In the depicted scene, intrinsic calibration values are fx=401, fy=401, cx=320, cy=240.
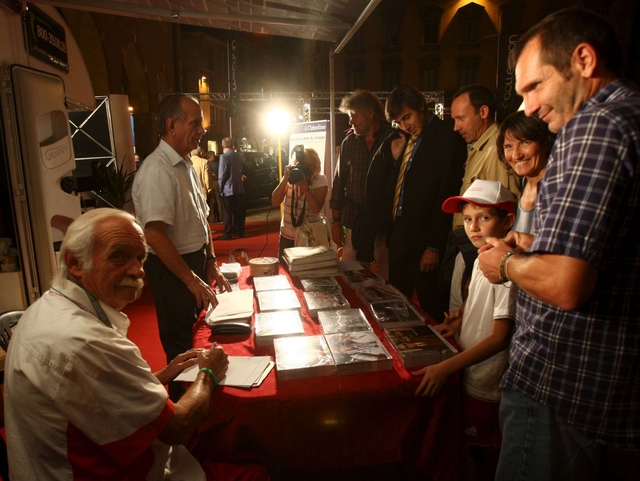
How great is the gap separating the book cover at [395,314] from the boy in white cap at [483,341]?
14 centimetres

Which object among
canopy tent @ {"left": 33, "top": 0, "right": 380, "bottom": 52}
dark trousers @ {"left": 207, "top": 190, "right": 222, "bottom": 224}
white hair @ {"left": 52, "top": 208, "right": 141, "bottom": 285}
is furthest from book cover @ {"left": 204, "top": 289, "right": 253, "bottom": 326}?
dark trousers @ {"left": 207, "top": 190, "right": 222, "bottom": 224}

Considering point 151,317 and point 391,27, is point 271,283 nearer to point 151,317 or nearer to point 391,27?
point 151,317

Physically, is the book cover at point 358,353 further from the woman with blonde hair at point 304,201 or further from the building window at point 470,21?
the building window at point 470,21

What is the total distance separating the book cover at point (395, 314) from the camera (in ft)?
5.77

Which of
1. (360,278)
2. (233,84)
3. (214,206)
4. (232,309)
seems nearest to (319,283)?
(360,278)

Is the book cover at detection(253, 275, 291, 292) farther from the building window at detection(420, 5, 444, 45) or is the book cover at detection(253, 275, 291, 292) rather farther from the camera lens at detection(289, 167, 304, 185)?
the building window at detection(420, 5, 444, 45)

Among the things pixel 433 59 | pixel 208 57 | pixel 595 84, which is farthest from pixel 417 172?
pixel 208 57

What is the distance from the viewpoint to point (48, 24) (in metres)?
3.53

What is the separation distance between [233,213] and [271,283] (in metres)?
5.88

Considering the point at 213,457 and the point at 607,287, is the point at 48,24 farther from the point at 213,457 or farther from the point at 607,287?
the point at 607,287

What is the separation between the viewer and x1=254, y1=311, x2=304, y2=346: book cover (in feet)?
5.56

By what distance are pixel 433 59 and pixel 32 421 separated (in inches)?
982

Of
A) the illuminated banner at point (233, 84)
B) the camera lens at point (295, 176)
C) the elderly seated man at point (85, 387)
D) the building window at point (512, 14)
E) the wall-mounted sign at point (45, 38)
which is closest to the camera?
the elderly seated man at point (85, 387)

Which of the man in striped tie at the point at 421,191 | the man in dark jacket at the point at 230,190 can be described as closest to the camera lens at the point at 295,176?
the man in striped tie at the point at 421,191
